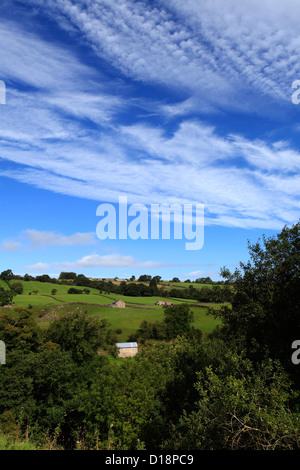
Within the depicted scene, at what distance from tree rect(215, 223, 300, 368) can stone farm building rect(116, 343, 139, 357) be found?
59.7m

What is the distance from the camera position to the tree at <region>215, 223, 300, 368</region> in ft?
50.8

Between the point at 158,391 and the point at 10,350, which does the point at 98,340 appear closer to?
the point at 10,350

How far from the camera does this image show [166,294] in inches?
5876

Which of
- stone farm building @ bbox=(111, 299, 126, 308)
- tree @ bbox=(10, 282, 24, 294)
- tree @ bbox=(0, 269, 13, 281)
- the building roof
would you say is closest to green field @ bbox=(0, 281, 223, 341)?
stone farm building @ bbox=(111, 299, 126, 308)

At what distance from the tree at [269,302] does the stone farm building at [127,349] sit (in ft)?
196

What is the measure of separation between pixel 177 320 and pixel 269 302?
7133cm

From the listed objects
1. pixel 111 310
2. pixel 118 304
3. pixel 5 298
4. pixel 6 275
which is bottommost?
pixel 111 310

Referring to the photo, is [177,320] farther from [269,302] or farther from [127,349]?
[269,302]

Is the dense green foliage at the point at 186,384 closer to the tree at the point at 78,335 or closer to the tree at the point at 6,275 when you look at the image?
the tree at the point at 78,335

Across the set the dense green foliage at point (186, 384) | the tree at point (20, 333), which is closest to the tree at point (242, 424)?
the dense green foliage at point (186, 384)

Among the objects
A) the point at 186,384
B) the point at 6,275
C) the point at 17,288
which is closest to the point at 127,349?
the point at 186,384

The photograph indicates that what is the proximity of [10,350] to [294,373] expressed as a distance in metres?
32.0

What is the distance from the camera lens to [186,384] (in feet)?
64.2

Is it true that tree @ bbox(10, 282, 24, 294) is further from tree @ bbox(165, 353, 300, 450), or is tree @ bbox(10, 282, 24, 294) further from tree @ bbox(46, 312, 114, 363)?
tree @ bbox(165, 353, 300, 450)
